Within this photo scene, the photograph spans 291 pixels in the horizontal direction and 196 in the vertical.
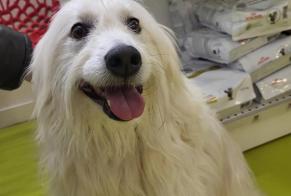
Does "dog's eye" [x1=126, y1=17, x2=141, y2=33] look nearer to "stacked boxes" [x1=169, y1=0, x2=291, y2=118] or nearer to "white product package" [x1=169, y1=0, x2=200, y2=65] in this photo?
"stacked boxes" [x1=169, y1=0, x2=291, y2=118]

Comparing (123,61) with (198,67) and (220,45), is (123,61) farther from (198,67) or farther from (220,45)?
(198,67)

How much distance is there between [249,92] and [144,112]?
33.6 inches

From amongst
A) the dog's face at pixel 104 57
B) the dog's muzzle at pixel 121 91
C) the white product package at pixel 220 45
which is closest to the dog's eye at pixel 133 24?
the dog's face at pixel 104 57

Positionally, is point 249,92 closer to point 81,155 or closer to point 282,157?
point 282,157

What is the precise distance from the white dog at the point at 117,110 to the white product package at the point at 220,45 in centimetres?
64

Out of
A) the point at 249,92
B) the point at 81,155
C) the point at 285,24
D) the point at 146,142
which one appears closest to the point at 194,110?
the point at 146,142

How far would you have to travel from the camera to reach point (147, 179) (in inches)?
44.2

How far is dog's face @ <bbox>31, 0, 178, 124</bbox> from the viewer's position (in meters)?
0.94

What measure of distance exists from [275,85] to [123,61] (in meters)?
1.06

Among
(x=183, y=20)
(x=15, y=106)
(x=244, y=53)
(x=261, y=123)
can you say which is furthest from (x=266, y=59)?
(x=15, y=106)

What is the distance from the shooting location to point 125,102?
979 millimetres

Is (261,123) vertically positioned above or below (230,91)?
below

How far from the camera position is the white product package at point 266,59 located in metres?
1.82

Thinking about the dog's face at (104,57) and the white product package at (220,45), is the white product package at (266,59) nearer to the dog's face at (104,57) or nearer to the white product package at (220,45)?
the white product package at (220,45)
